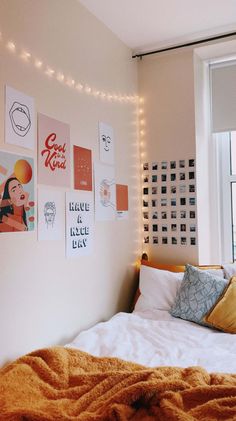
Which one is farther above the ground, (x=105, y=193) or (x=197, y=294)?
(x=105, y=193)

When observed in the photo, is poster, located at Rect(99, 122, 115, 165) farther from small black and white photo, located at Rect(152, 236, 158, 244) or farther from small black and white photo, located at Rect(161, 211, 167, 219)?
small black and white photo, located at Rect(152, 236, 158, 244)

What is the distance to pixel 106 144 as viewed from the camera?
2.41 metres

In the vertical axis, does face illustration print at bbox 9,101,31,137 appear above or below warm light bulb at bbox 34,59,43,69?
below

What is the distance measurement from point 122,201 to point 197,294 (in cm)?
84

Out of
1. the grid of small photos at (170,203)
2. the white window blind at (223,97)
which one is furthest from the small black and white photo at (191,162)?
the white window blind at (223,97)

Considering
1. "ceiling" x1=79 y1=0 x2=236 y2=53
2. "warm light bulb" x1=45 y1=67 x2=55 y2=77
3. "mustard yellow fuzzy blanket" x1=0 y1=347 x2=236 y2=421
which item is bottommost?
"mustard yellow fuzzy blanket" x1=0 y1=347 x2=236 y2=421

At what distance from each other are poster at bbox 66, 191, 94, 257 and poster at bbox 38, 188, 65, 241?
0.05 meters

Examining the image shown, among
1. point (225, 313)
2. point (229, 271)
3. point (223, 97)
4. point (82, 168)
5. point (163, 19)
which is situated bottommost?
point (225, 313)

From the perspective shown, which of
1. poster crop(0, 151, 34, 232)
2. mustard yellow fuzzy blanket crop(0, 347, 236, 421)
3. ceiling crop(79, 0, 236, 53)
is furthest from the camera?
ceiling crop(79, 0, 236, 53)

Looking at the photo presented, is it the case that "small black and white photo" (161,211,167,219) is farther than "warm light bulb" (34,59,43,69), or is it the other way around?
"small black and white photo" (161,211,167,219)

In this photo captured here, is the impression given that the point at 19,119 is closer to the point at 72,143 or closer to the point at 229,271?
the point at 72,143

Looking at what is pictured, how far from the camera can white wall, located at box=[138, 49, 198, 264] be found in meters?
2.72

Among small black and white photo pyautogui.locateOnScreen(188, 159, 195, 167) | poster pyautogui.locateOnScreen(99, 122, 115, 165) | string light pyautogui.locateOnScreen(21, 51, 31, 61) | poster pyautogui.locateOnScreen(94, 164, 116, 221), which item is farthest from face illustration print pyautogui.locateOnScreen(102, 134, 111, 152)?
string light pyautogui.locateOnScreen(21, 51, 31, 61)

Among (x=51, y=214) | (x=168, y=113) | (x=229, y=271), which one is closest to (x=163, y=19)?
(x=168, y=113)
